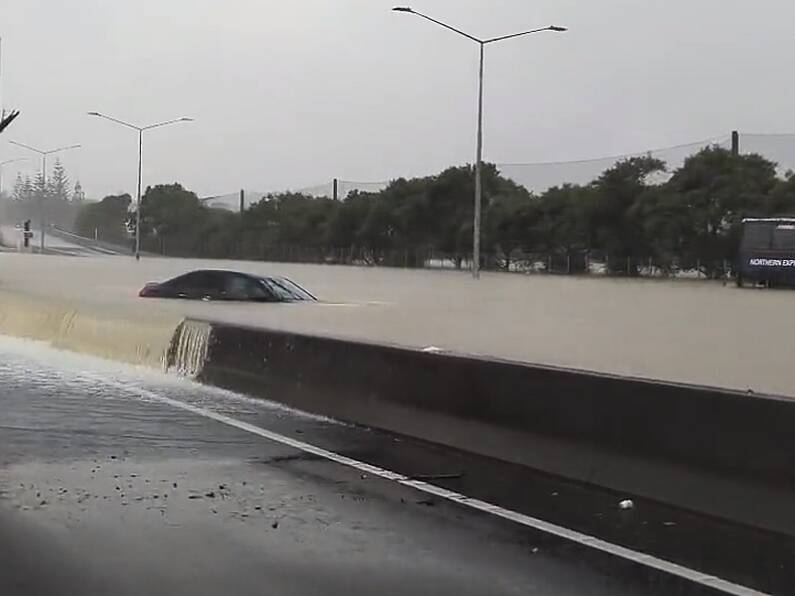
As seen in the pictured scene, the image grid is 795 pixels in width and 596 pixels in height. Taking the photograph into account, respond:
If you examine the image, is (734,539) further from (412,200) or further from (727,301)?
(412,200)

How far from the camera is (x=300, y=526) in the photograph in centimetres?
741

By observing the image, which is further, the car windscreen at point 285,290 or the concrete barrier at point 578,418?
the car windscreen at point 285,290

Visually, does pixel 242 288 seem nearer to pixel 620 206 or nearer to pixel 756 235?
pixel 620 206

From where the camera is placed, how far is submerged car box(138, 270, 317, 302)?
25402 millimetres

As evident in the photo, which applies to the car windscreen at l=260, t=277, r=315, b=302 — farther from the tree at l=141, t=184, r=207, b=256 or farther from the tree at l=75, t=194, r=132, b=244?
the tree at l=75, t=194, r=132, b=244

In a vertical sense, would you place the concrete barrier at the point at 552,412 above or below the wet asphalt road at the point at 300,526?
above

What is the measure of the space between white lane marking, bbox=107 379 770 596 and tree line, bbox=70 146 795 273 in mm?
12621

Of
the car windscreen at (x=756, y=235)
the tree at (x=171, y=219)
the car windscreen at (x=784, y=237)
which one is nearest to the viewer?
the car windscreen at (x=784, y=237)

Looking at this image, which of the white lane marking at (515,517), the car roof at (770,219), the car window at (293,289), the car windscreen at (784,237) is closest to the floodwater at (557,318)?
the car window at (293,289)

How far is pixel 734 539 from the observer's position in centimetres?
716

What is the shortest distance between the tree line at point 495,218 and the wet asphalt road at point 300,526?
533 inches

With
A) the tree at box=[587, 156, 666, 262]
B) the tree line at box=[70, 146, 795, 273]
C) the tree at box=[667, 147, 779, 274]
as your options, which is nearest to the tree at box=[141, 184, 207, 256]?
the tree line at box=[70, 146, 795, 273]

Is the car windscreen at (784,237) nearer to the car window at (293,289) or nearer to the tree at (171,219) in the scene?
the car window at (293,289)

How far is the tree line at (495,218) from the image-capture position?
23.5m
